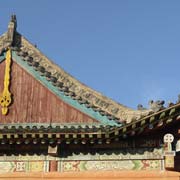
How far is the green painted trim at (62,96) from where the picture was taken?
14.4 meters

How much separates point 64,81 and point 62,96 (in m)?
0.74

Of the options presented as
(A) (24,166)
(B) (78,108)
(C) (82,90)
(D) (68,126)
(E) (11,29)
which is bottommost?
(A) (24,166)

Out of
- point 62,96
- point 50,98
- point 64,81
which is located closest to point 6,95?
point 50,98

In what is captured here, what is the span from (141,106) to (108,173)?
2280 mm

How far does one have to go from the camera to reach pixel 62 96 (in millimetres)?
14750

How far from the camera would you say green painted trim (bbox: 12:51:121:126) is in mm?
14391

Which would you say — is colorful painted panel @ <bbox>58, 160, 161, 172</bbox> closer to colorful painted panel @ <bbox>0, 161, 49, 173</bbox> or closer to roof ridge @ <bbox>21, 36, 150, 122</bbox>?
colorful painted panel @ <bbox>0, 161, 49, 173</bbox>

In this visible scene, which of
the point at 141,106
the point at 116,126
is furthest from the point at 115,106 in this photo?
the point at 116,126

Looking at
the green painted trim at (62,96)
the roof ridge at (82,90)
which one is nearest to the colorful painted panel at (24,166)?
the green painted trim at (62,96)

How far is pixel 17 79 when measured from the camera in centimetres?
1502

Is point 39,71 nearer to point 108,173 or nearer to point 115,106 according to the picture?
point 115,106

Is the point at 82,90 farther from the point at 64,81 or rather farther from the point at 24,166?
the point at 24,166

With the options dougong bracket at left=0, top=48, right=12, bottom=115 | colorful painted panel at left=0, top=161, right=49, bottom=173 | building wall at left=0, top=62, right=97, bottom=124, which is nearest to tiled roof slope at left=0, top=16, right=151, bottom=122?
building wall at left=0, top=62, right=97, bottom=124

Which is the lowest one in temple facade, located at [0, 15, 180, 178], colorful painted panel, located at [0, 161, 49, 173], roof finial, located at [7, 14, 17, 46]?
colorful painted panel, located at [0, 161, 49, 173]
